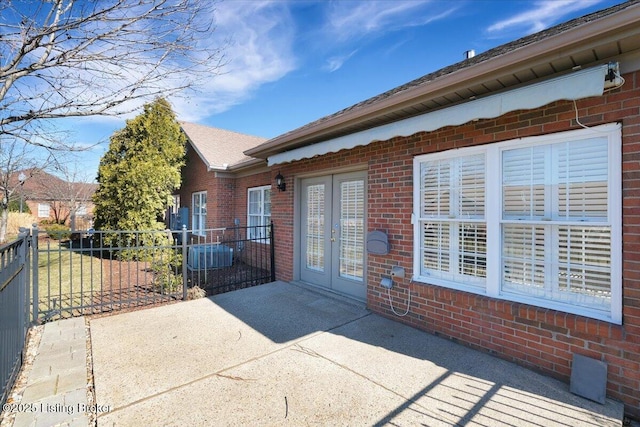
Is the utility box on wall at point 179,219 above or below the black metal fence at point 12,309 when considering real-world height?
above

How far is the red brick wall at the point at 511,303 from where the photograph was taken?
2748 mm

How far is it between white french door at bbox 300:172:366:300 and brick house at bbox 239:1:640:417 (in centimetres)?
47

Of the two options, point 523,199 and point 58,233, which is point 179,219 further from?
point 523,199

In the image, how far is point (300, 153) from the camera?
5.80 metres

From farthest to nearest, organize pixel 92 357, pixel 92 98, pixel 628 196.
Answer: pixel 92 98 < pixel 92 357 < pixel 628 196

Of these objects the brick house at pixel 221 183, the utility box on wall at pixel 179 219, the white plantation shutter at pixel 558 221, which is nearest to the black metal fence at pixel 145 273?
the brick house at pixel 221 183

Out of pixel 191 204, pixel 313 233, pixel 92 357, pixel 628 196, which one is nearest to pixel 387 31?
pixel 313 233

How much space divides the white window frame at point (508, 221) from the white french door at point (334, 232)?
141cm

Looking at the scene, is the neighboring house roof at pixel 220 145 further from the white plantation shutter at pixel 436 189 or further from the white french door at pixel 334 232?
the white plantation shutter at pixel 436 189

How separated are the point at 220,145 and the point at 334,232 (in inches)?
343

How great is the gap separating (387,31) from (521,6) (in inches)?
105

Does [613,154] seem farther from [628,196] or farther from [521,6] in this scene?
[521,6]

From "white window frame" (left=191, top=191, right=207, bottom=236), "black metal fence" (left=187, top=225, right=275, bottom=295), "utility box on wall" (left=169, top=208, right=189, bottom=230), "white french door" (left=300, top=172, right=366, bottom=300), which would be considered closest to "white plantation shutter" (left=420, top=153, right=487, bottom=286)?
"white french door" (left=300, top=172, right=366, bottom=300)

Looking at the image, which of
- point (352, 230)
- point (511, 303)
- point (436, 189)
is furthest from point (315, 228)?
point (511, 303)
